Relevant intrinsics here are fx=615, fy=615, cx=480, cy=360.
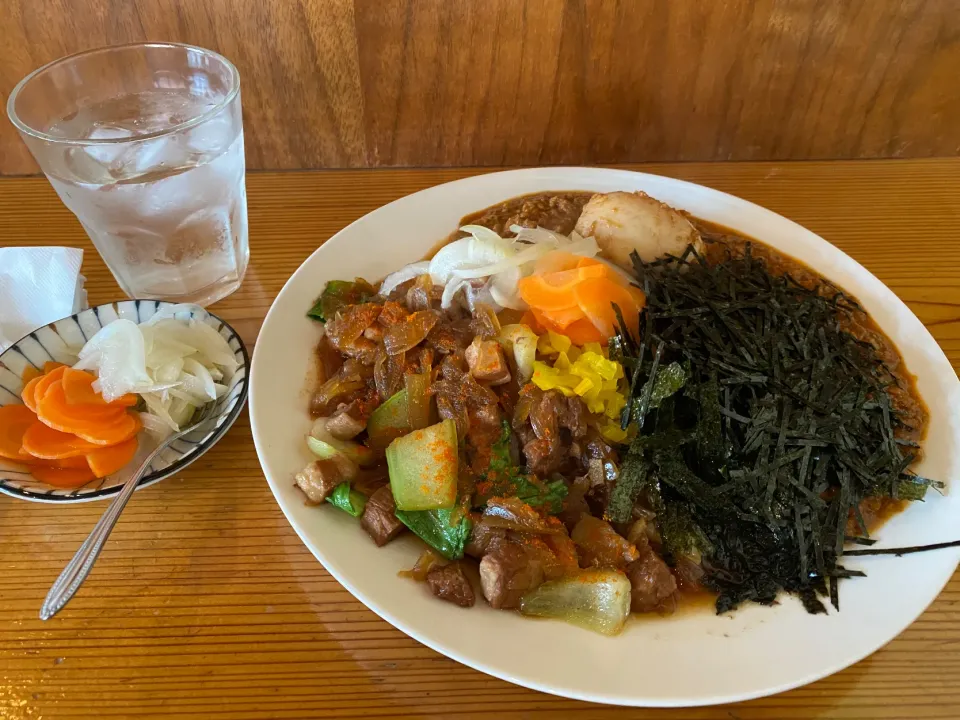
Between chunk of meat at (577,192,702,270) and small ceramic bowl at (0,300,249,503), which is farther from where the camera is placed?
chunk of meat at (577,192,702,270)

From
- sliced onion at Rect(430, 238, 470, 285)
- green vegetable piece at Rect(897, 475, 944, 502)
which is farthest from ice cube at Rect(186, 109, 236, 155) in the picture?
green vegetable piece at Rect(897, 475, 944, 502)

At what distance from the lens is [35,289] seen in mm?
1911

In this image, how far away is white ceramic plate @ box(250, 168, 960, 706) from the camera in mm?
1183

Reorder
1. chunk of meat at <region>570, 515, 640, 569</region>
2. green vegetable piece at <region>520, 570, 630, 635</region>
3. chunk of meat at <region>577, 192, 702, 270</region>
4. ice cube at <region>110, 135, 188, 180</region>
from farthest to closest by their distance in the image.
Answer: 1. chunk of meat at <region>577, 192, 702, 270</region>
2. ice cube at <region>110, 135, 188, 180</region>
3. chunk of meat at <region>570, 515, 640, 569</region>
4. green vegetable piece at <region>520, 570, 630, 635</region>

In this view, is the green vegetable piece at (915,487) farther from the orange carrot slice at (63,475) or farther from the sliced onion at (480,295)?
the orange carrot slice at (63,475)

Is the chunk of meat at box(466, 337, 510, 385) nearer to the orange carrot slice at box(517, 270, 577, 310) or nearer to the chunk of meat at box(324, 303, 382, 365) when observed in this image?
the orange carrot slice at box(517, 270, 577, 310)

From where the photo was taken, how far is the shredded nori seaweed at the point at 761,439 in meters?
1.48

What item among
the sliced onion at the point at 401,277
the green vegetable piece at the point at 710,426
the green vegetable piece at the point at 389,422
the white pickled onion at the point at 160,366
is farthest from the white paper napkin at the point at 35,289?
the green vegetable piece at the point at 710,426

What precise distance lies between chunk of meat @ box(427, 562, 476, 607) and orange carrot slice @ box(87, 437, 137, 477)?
0.84 m

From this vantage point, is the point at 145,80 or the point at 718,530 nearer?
the point at 718,530

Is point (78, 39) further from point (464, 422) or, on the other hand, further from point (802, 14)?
point (802, 14)

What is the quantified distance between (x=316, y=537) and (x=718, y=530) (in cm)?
96

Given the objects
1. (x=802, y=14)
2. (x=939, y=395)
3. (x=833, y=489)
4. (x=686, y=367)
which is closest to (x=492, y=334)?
(x=686, y=367)

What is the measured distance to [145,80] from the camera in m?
2.04
